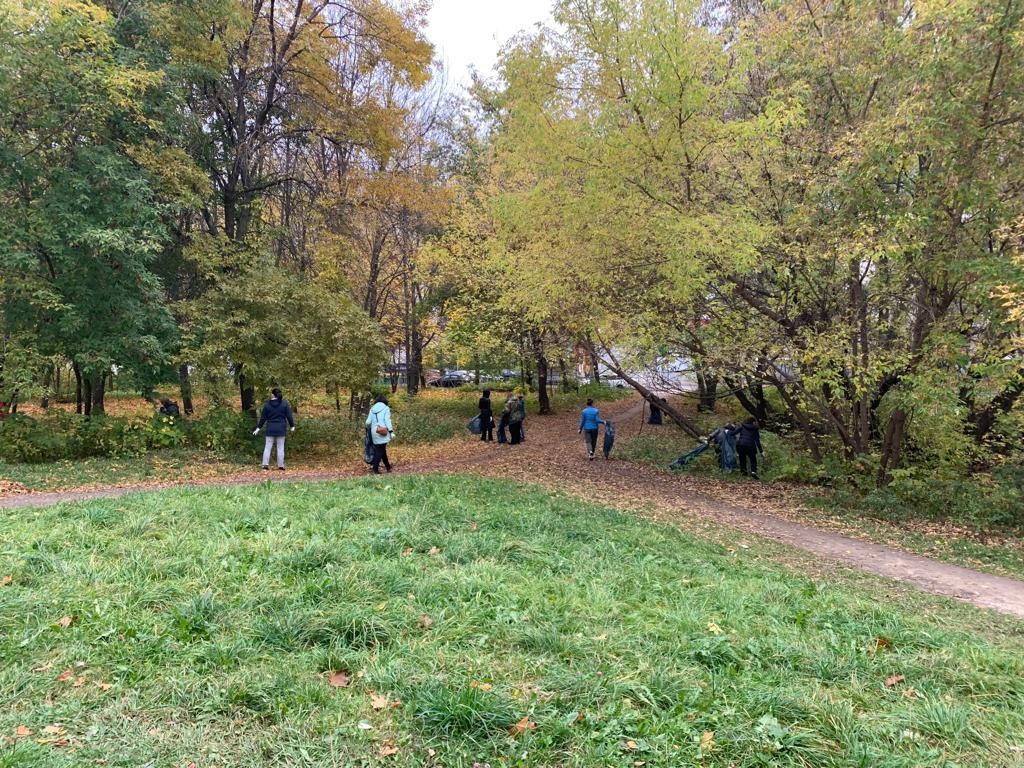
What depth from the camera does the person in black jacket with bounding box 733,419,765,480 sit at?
43.3ft

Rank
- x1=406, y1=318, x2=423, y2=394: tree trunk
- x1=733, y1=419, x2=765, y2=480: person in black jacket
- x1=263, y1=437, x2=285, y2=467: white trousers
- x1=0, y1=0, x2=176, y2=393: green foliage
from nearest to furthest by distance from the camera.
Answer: x1=0, y1=0, x2=176, y2=393: green foliage < x1=263, y1=437, x2=285, y2=467: white trousers < x1=733, y1=419, x2=765, y2=480: person in black jacket < x1=406, y1=318, x2=423, y2=394: tree trunk

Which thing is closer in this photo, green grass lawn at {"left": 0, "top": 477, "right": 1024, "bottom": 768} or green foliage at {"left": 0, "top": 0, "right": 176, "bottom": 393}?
green grass lawn at {"left": 0, "top": 477, "right": 1024, "bottom": 768}

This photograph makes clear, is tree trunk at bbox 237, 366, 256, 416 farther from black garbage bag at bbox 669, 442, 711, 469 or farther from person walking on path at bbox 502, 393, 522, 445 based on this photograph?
black garbage bag at bbox 669, 442, 711, 469

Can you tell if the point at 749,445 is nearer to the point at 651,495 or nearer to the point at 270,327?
the point at 651,495

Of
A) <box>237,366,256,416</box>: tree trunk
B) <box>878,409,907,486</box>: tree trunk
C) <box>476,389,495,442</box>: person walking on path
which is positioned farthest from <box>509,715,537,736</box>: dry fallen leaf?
<box>476,389,495,442</box>: person walking on path

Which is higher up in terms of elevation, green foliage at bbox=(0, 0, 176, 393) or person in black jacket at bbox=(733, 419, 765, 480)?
green foliage at bbox=(0, 0, 176, 393)

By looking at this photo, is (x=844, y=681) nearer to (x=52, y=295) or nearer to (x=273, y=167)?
(x=52, y=295)

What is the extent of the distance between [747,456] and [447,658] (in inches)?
466

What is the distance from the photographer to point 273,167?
57.0 feet

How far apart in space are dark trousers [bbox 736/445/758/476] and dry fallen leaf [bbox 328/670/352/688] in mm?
11974

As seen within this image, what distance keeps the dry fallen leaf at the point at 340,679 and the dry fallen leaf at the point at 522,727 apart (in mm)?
907

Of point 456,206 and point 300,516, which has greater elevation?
point 456,206

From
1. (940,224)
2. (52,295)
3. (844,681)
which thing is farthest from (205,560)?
(940,224)

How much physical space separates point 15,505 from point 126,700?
6.16m
